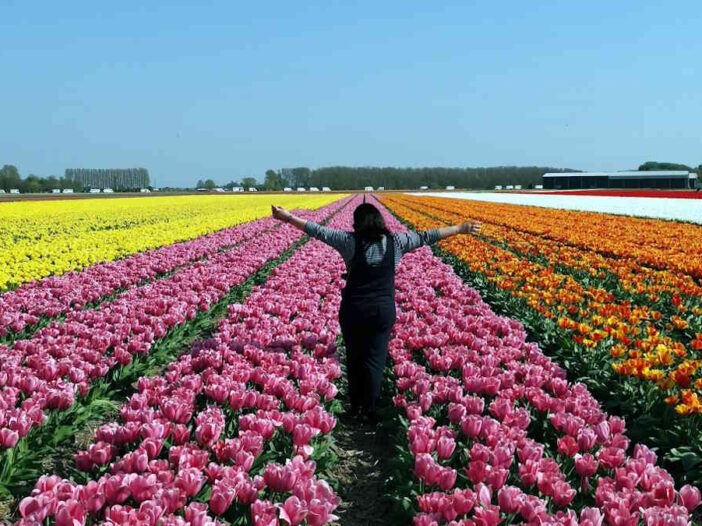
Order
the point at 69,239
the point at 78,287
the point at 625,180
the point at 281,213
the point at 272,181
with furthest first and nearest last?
the point at 272,181, the point at 625,180, the point at 69,239, the point at 78,287, the point at 281,213

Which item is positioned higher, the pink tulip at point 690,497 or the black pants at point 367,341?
the black pants at point 367,341

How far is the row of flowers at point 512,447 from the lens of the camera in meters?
3.02

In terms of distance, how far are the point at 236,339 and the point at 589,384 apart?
3.48 meters

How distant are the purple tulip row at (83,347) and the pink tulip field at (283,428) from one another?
2cm

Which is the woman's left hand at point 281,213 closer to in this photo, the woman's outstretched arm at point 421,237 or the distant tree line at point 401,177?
the woman's outstretched arm at point 421,237

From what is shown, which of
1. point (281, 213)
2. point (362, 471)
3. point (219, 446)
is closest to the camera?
point (219, 446)

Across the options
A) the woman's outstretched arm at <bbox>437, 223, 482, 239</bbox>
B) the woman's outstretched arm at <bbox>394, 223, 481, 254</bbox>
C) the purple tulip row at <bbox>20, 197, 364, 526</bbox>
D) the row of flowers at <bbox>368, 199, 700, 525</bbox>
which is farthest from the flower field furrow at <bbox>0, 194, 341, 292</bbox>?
the row of flowers at <bbox>368, 199, 700, 525</bbox>

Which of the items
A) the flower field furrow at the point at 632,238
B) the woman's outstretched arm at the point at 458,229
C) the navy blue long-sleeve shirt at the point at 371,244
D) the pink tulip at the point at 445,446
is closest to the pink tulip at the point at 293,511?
the pink tulip at the point at 445,446

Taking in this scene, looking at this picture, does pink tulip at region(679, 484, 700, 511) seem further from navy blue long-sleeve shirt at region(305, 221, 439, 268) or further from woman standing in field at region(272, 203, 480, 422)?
navy blue long-sleeve shirt at region(305, 221, 439, 268)

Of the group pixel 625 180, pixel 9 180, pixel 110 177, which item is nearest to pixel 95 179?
pixel 110 177

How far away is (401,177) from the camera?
160500 mm

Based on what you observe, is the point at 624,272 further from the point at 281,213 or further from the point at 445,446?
the point at 445,446

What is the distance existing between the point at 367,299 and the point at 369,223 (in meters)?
0.66

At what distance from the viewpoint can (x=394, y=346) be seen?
623cm
